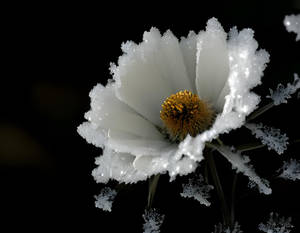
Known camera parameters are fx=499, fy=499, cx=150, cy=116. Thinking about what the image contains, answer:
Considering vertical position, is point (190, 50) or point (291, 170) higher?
point (190, 50)

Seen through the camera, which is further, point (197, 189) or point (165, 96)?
point (165, 96)

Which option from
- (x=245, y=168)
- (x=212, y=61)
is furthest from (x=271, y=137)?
(x=212, y=61)

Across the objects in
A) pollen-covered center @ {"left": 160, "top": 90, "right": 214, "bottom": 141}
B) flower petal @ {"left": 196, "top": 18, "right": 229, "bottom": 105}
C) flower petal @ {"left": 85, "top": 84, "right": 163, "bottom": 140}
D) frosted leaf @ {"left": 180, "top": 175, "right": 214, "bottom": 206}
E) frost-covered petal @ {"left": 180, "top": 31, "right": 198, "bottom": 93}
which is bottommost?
frosted leaf @ {"left": 180, "top": 175, "right": 214, "bottom": 206}

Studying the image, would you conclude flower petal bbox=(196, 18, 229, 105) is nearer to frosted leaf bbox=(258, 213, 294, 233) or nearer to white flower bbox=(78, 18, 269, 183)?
white flower bbox=(78, 18, 269, 183)

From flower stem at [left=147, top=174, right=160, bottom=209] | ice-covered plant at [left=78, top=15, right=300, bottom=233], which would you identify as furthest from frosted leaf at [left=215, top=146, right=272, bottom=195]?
flower stem at [left=147, top=174, right=160, bottom=209]

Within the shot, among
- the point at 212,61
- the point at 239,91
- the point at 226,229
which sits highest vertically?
the point at 212,61

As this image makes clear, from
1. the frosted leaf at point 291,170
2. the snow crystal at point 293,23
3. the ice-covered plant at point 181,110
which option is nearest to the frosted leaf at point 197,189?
the ice-covered plant at point 181,110

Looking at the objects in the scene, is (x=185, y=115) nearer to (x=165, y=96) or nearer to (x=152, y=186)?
(x=165, y=96)

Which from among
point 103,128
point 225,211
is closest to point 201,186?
point 225,211
